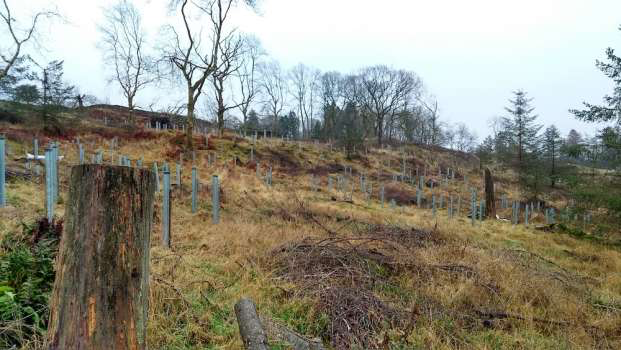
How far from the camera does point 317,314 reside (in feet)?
12.9

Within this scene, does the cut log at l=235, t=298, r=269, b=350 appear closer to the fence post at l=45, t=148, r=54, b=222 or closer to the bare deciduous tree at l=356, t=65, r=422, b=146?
the fence post at l=45, t=148, r=54, b=222

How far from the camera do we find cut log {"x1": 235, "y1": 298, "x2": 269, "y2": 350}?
2.64 m

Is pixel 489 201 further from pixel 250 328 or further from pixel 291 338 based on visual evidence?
pixel 250 328

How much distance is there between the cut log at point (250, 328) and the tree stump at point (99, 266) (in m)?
0.92

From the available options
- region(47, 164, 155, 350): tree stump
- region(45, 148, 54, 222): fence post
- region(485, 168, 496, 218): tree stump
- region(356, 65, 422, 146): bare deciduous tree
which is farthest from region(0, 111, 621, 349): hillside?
region(356, 65, 422, 146): bare deciduous tree

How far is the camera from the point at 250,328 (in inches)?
111

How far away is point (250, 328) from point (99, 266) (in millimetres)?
1335

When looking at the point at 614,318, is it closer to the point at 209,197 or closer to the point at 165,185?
the point at 165,185

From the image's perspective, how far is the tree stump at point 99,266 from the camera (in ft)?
6.06

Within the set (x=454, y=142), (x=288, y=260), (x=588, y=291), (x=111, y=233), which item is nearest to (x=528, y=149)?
(x=588, y=291)

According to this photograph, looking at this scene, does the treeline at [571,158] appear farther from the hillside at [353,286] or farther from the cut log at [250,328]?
the cut log at [250,328]

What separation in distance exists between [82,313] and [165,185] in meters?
4.56

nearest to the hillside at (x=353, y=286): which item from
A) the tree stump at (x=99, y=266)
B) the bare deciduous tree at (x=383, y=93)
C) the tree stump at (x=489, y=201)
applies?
the tree stump at (x=99, y=266)

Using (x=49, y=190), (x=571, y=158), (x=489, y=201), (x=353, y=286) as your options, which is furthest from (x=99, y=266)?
(x=571, y=158)
